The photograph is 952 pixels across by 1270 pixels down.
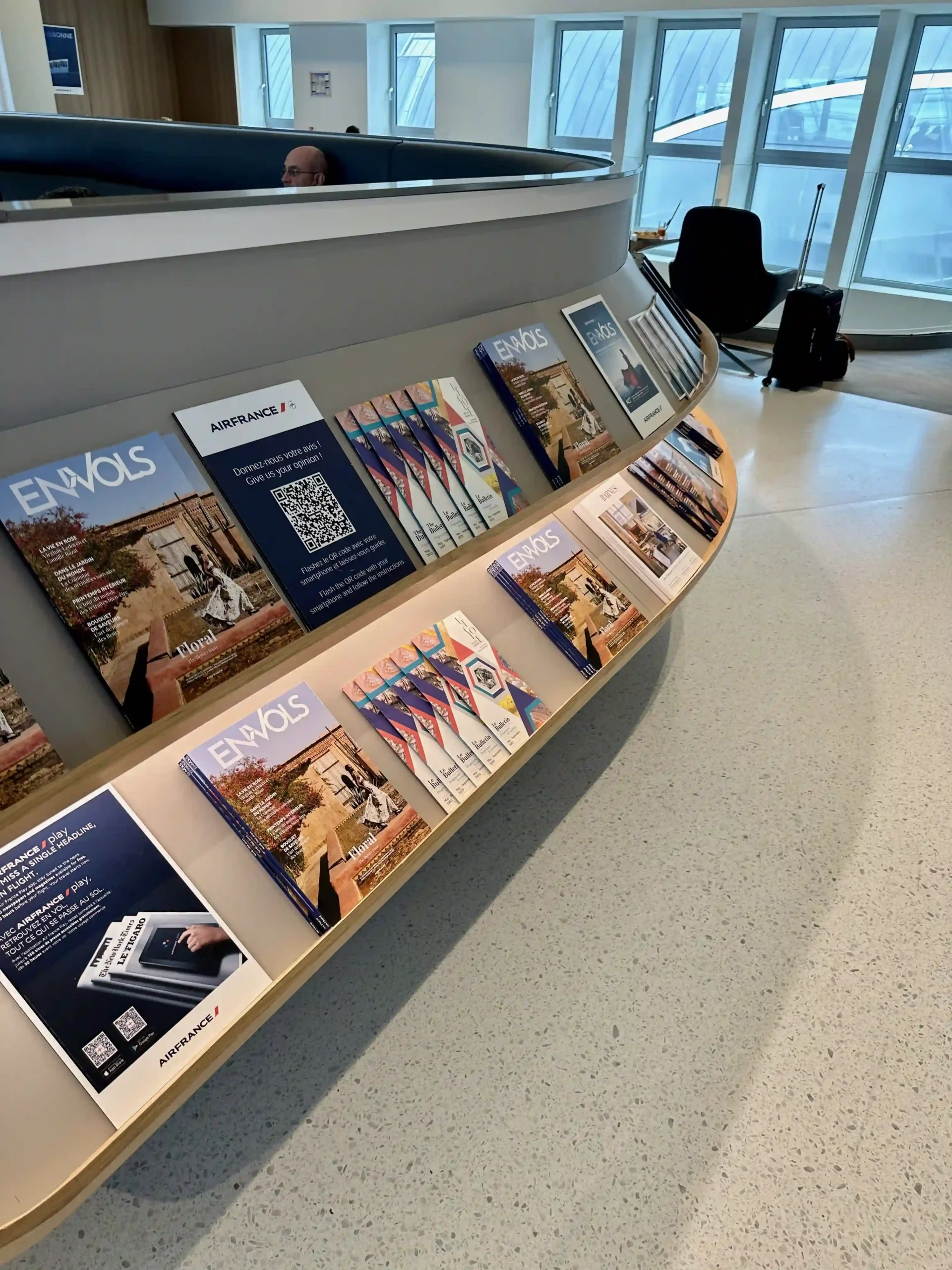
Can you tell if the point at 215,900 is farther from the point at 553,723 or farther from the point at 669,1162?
the point at 669,1162

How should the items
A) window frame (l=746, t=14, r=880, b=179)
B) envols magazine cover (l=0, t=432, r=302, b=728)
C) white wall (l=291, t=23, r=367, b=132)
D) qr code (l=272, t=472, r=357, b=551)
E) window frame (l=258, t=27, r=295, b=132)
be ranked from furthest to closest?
window frame (l=258, t=27, r=295, b=132), white wall (l=291, t=23, r=367, b=132), window frame (l=746, t=14, r=880, b=179), qr code (l=272, t=472, r=357, b=551), envols magazine cover (l=0, t=432, r=302, b=728)

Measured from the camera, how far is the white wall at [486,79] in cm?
805

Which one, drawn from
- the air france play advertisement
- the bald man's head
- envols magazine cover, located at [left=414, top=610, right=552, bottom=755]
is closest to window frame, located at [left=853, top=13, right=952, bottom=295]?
the bald man's head

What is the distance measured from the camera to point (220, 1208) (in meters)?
1.22

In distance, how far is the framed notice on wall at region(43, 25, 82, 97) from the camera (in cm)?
970

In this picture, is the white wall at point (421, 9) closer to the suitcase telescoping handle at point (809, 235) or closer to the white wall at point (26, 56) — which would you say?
the suitcase telescoping handle at point (809, 235)

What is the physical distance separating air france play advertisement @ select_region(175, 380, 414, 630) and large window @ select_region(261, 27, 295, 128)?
11.0m

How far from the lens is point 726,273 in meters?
5.27

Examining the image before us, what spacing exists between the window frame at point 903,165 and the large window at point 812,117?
29 centimetres

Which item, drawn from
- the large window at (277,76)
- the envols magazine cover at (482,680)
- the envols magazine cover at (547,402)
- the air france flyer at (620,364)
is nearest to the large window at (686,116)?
the large window at (277,76)

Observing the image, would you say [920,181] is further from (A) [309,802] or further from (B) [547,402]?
(A) [309,802]

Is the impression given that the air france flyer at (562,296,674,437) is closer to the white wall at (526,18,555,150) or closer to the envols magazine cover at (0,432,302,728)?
the envols magazine cover at (0,432,302,728)

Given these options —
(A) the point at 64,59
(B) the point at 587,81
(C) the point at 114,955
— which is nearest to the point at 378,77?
(B) the point at 587,81

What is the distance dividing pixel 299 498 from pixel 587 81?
8657 mm
